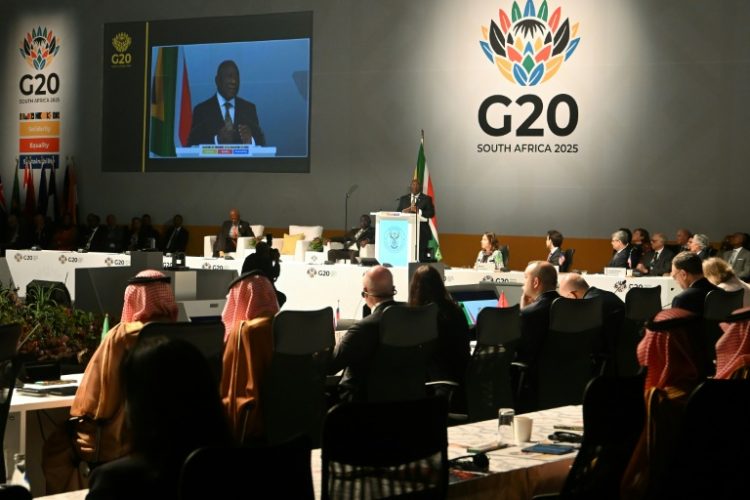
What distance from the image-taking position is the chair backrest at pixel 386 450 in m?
2.68

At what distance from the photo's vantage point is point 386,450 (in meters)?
2.73

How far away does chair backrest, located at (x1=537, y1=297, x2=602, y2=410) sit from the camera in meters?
6.58

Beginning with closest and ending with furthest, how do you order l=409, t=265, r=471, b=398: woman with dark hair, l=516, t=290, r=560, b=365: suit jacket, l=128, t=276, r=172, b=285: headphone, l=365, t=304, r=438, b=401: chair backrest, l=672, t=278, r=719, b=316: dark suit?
l=128, t=276, r=172, b=285: headphone → l=365, t=304, r=438, b=401: chair backrest → l=409, t=265, r=471, b=398: woman with dark hair → l=516, t=290, r=560, b=365: suit jacket → l=672, t=278, r=719, b=316: dark suit

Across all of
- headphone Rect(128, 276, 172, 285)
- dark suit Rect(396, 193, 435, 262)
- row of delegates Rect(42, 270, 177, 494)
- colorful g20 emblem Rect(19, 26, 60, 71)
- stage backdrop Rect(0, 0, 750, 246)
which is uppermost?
colorful g20 emblem Rect(19, 26, 60, 71)

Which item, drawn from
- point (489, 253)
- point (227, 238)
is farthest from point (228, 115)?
point (489, 253)

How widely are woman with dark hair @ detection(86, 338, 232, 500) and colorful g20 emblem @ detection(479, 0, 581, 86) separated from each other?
1497 cm

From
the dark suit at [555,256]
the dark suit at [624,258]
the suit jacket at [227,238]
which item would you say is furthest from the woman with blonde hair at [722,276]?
the suit jacket at [227,238]

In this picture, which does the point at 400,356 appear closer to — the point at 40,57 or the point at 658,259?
the point at 658,259

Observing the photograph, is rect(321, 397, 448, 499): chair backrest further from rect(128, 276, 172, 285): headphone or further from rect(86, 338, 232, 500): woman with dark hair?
rect(128, 276, 172, 285): headphone

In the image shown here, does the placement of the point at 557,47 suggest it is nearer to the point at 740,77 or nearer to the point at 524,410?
the point at 740,77

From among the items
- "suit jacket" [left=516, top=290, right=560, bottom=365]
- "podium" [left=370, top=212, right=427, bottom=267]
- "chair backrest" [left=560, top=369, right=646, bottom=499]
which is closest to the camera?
"chair backrest" [left=560, top=369, right=646, bottom=499]

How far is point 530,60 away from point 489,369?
Answer: 1120 centimetres

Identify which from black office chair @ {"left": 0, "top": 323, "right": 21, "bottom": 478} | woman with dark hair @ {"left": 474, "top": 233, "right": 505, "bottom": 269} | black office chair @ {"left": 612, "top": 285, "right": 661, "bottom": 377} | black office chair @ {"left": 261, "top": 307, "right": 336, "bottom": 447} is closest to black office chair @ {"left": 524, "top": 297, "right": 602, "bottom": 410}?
black office chair @ {"left": 612, "top": 285, "right": 661, "bottom": 377}

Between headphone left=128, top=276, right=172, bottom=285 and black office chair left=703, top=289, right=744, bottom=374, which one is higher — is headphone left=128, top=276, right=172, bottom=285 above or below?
above
